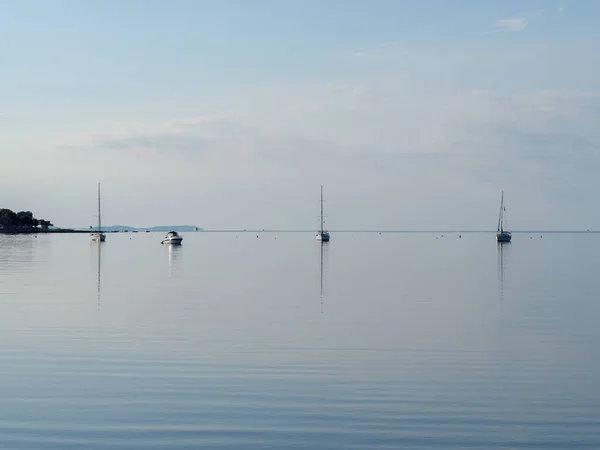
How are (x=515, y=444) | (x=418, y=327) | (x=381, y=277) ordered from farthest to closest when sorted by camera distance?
(x=381, y=277) → (x=418, y=327) → (x=515, y=444)

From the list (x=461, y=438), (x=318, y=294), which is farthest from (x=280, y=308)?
(x=461, y=438)

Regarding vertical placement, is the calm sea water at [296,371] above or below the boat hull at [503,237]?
below

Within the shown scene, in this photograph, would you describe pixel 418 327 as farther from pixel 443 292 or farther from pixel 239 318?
pixel 443 292

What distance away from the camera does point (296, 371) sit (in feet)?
65.4

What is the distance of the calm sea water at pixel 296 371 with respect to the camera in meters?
13.9

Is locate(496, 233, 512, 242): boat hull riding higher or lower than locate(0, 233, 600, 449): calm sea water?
higher

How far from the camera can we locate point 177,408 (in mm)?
15648

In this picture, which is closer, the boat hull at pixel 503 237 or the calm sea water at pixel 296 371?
the calm sea water at pixel 296 371

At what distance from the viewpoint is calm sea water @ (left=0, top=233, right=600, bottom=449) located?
13.9 metres

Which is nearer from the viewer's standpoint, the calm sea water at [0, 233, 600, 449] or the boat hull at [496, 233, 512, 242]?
the calm sea water at [0, 233, 600, 449]

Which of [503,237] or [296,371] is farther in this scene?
[503,237]

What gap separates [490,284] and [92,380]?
40340 millimetres

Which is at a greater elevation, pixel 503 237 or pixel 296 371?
pixel 503 237

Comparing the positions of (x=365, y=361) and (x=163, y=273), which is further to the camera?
(x=163, y=273)
